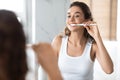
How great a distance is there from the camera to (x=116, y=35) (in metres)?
1.56

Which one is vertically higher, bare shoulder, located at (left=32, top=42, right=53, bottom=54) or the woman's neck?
bare shoulder, located at (left=32, top=42, right=53, bottom=54)

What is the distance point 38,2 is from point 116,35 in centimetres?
62

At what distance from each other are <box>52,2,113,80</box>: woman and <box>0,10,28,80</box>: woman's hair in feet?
2.43

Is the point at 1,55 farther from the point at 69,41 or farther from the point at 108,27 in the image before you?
the point at 108,27

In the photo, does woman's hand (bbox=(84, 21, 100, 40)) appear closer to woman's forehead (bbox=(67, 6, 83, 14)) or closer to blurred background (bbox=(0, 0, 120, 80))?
woman's forehead (bbox=(67, 6, 83, 14))

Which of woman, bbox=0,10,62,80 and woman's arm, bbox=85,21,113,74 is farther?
woman's arm, bbox=85,21,113,74

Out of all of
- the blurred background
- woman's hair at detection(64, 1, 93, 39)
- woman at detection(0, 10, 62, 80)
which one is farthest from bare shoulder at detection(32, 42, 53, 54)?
the blurred background

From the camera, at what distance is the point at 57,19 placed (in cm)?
190

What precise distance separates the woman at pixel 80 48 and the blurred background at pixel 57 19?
21 cm

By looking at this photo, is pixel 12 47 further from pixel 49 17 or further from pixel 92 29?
pixel 49 17

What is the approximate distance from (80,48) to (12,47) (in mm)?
838

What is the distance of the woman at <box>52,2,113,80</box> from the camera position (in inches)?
51.3

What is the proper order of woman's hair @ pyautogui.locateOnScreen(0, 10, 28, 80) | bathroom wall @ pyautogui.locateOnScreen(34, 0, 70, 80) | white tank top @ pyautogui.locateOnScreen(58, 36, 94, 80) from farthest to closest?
bathroom wall @ pyautogui.locateOnScreen(34, 0, 70, 80), white tank top @ pyautogui.locateOnScreen(58, 36, 94, 80), woman's hair @ pyautogui.locateOnScreen(0, 10, 28, 80)

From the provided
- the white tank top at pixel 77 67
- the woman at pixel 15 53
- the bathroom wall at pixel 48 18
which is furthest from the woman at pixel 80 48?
the woman at pixel 15 53
